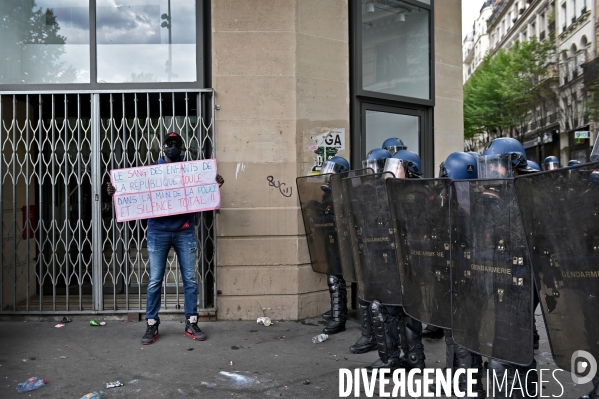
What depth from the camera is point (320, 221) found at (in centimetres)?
564

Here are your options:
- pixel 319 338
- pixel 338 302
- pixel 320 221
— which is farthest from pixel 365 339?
pixel 320 221

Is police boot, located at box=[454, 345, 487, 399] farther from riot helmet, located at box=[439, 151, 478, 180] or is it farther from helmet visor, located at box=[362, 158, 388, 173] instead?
helmet visor, located at box=[362, 158, 388, 173]

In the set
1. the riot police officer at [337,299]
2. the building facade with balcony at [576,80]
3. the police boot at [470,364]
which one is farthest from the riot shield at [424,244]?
the building facade with balcony at [576,80]

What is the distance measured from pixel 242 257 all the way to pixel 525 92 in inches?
1109

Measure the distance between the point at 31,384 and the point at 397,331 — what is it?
2862mm

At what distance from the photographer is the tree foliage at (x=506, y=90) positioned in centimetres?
2967

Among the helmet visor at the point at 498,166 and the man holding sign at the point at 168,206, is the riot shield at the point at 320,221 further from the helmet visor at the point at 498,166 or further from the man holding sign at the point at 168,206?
the helmet visor at the point at 498,166

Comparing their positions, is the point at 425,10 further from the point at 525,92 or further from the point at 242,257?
the point at 525,92

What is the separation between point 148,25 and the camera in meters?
6.40

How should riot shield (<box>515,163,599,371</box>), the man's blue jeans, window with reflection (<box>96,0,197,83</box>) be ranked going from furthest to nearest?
window with reflection (<box>96,0,197,83</box>), the man's blue jeans, riot shield (<box>515,163,599,371</box>)

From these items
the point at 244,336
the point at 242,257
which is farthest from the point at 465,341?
the point at 242,257

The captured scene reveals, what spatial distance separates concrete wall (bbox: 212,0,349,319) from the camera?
6.01 meters

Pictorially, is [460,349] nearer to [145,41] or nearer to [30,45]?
[145,41]
